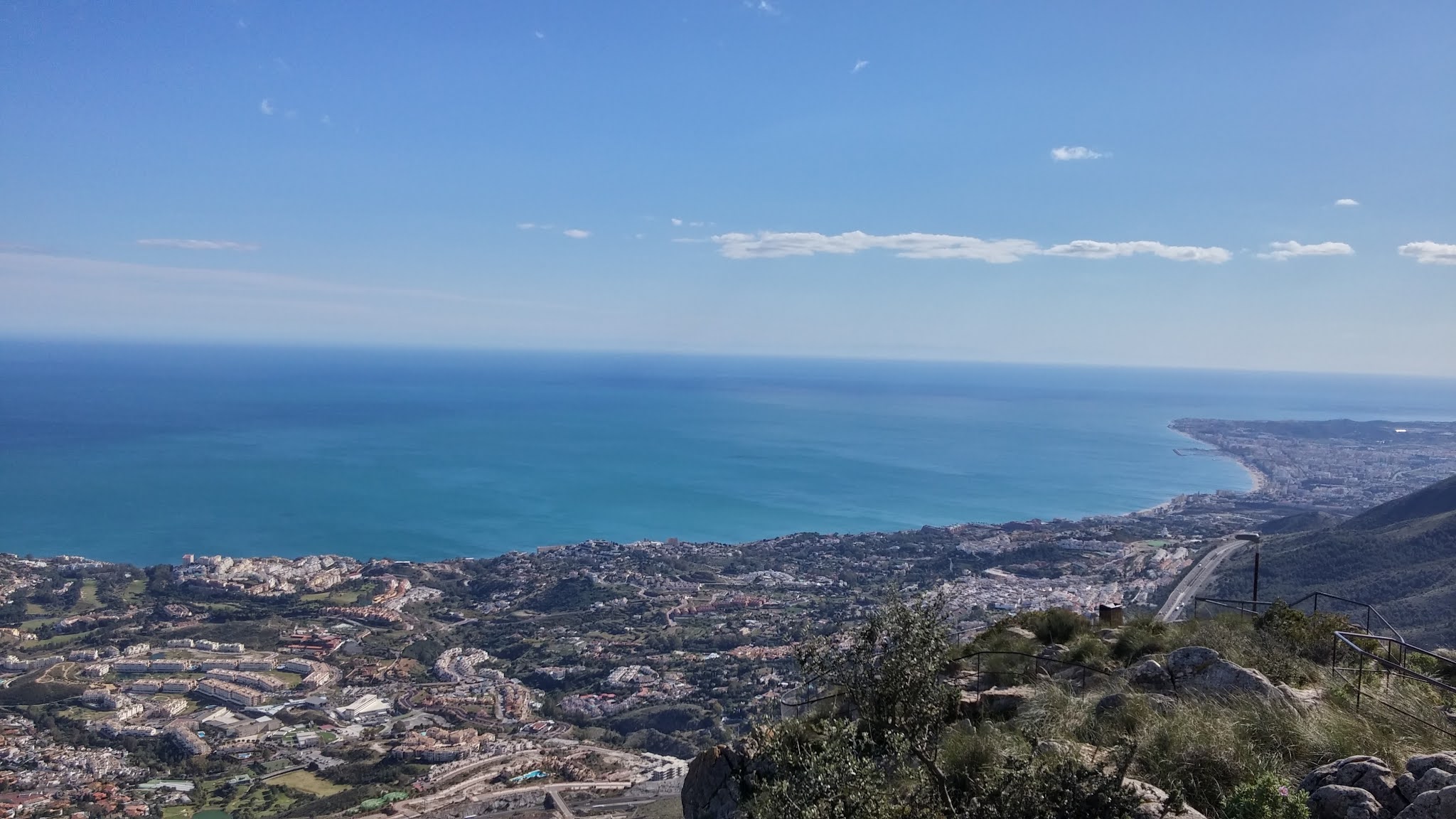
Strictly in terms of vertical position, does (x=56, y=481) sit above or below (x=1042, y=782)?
below

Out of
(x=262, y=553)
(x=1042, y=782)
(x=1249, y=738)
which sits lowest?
(x=262, y=553)

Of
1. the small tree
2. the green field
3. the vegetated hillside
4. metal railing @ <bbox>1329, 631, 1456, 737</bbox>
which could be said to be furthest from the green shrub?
the green field

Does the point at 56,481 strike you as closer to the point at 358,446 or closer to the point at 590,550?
the point at 358,446

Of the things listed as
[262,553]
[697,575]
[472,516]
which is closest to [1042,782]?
[697,575]

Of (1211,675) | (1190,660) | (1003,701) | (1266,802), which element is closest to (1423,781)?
(1266,802)

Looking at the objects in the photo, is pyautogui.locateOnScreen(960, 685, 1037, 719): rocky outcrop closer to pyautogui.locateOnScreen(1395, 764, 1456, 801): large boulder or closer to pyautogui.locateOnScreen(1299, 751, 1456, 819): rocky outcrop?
pyautogui.locateOnScreen(1299, 751, 1456, 819): rocky outcrop

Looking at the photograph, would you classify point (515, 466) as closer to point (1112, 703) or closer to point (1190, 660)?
point (1190, 660)
